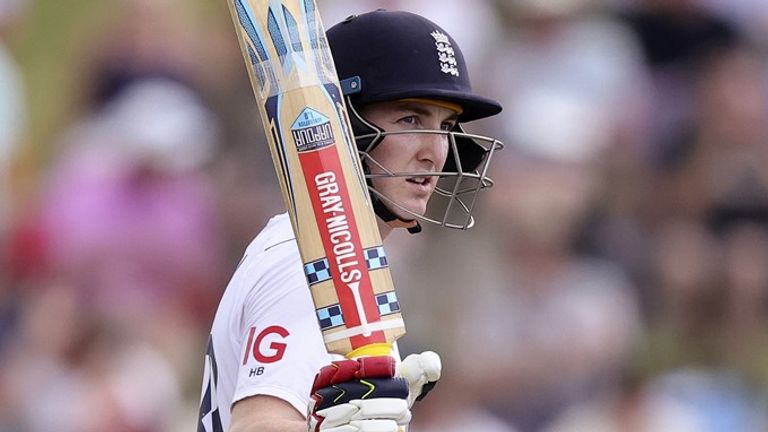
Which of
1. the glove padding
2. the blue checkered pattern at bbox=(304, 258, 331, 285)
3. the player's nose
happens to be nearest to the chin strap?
the player's nose

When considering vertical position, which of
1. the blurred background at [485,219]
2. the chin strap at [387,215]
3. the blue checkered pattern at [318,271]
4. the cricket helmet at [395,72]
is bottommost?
the blurred background at [485,219]

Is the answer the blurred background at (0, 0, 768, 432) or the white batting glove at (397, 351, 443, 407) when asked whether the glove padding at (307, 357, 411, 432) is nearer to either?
the white batting glove at (397, 351, 443, 407)

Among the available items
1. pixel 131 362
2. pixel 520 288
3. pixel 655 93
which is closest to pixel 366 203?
pixel 131 362

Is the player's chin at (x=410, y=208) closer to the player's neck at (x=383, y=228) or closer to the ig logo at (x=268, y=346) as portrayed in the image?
the player's neck at (x=383, y=228)

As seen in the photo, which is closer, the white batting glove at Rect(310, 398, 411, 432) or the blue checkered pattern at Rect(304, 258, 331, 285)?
the white batting glove at Rect(310, 398, 411, 432)

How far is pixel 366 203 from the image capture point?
127 inches

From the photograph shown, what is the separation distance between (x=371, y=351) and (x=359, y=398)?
0.20 m

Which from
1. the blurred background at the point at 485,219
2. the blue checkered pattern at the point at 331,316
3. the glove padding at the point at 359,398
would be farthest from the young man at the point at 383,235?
the blurred background at the point at 485,219

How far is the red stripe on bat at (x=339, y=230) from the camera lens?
123 inches

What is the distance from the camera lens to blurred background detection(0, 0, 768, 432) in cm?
666

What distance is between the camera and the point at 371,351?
121 inches

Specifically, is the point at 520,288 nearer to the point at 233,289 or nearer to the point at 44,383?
the point at 44,383

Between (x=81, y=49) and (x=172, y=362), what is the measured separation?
185 cm

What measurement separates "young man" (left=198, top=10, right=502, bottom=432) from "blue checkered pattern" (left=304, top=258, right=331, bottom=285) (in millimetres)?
137
